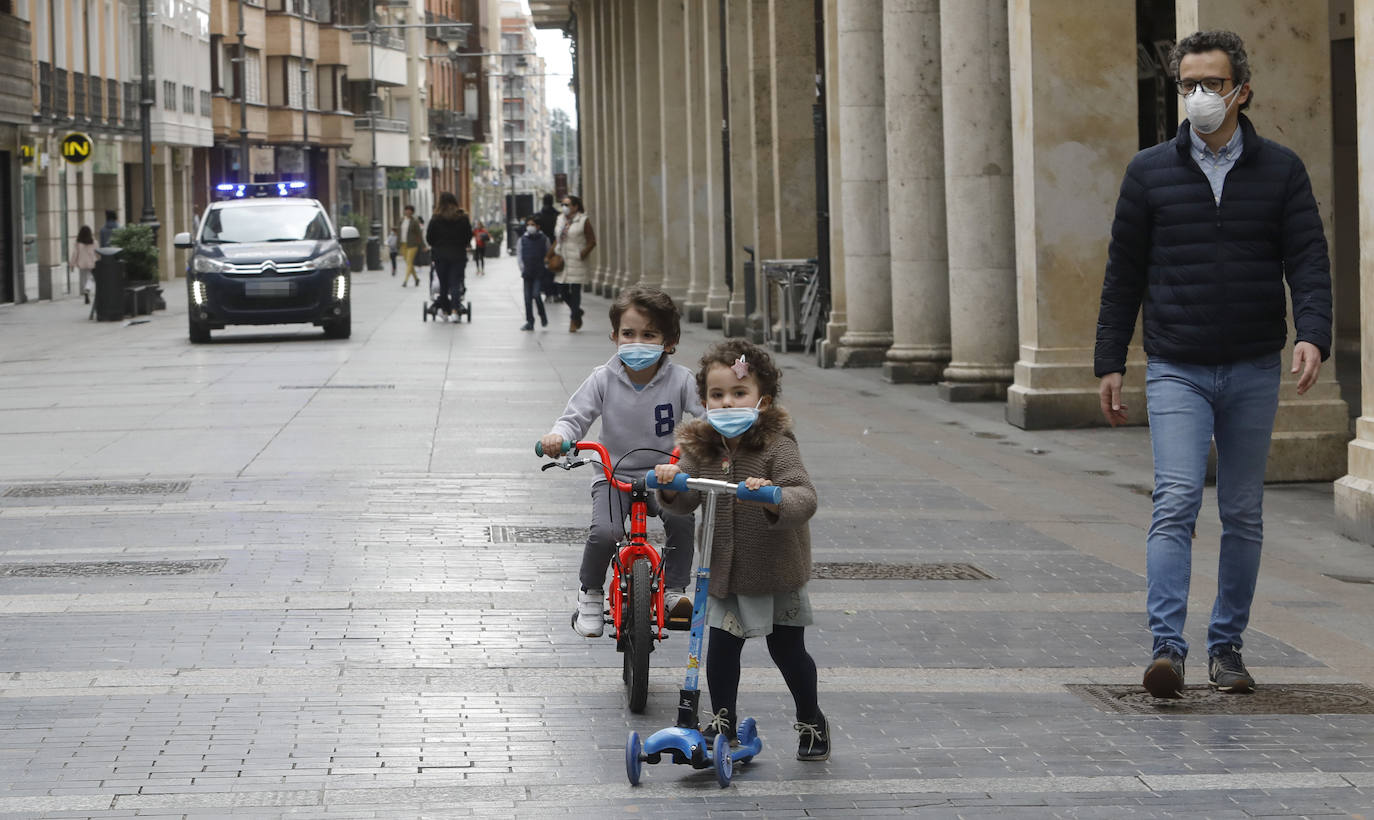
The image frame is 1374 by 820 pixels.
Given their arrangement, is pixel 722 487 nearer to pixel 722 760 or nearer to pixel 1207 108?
pixel 722 760

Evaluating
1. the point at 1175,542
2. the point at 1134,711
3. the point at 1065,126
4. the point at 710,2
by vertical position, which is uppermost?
the point at 710,2

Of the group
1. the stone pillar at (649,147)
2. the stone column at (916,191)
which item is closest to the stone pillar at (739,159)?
the stone column at (916,191)

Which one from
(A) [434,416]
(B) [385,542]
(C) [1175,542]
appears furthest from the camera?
(A) [434,416]

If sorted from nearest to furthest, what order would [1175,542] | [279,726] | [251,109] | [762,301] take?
[279,726]
[1175,542]
[762,301]
[251,109]

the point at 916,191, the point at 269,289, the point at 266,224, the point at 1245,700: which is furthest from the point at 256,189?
the point at 1245,700

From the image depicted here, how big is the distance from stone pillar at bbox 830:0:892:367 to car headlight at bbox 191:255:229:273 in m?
9.11

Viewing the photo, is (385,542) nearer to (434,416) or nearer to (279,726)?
(279,726)

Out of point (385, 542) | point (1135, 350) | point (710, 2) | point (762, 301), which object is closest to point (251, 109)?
point (710, 2)

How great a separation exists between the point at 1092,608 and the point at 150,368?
53.8 ft

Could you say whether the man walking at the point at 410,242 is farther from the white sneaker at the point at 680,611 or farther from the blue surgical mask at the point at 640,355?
the blue surgical mask at the point at 640,355

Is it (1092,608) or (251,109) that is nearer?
(1092,608)

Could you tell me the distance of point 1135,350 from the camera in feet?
53.6

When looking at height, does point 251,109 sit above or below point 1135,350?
above

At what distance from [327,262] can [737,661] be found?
23.3 meters
